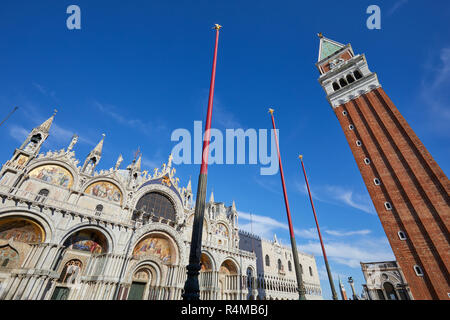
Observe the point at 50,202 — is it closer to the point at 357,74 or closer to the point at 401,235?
the point at 401,235

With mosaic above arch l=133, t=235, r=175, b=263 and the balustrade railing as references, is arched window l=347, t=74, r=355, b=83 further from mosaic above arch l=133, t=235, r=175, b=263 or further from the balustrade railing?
the balustrade railing

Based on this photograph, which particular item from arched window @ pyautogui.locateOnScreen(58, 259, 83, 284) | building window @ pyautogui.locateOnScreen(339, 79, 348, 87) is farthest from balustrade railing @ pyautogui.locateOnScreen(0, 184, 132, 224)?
building window @ pyautogui.locateOnScreen(339, 79, 348, 87)

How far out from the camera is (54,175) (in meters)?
19.1

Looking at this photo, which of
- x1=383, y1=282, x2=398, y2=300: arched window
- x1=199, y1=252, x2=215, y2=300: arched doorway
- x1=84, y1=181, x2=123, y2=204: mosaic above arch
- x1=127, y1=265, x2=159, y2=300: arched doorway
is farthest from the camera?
x1=199, y1=252, x2=215, y2=300: arched doorway

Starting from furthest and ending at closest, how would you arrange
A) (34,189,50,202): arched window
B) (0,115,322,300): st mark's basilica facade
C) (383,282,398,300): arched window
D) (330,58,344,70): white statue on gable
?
(330,58,344,70): white statue on gable, (383,282,398,300): arched window, (34,189,50,202): arched window, (0,115,322,300): st mark's basilica facade

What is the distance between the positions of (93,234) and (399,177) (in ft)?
99.5

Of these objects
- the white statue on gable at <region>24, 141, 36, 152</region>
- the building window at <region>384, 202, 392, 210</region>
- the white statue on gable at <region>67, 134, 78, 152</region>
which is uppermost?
the white statue on gable at <region>67, 134, 78, 152</region>

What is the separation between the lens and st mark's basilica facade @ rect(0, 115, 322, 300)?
50.3ft

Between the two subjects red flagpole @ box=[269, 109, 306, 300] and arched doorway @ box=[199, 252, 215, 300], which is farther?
arched doorway @ box=[199, 252, 215, 300]

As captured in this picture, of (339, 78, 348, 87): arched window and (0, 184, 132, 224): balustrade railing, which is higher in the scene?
(339, 78, 348, 87): arched window

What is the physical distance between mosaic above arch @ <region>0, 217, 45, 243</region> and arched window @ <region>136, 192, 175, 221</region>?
821 cm

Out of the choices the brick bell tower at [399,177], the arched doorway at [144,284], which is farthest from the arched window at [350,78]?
the arched doorway at [144,284]

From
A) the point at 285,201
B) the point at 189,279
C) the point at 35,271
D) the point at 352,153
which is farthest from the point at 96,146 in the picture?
the point at 352,153

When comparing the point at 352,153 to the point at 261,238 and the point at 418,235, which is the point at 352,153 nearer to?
the point at 418,235
